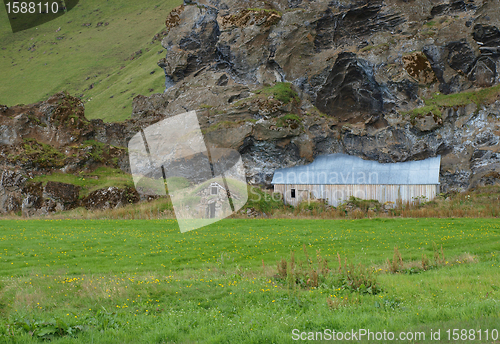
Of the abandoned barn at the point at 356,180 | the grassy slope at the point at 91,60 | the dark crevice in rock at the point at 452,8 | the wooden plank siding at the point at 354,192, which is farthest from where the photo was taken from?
the grassy slope at the point at 91,60

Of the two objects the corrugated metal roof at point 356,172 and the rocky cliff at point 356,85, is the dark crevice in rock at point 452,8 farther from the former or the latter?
the corrugated metal roof at point 356,172

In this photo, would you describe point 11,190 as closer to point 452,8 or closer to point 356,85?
point 356,85

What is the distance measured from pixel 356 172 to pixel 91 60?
15176 cm

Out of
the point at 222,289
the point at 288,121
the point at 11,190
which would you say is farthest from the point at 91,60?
the point at 222,289

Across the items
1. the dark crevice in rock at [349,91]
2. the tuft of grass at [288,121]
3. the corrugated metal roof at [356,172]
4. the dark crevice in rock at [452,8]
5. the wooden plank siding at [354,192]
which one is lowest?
the wooden plank siding at [354,192]

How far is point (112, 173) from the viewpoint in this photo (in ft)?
170

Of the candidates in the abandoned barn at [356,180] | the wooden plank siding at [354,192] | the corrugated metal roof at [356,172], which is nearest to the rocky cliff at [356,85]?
the corrugated metal roof at [356,172]

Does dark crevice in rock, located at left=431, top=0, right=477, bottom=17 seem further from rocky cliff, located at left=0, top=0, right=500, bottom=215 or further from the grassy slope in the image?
the grassy slope

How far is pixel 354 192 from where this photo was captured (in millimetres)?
Result: 46531

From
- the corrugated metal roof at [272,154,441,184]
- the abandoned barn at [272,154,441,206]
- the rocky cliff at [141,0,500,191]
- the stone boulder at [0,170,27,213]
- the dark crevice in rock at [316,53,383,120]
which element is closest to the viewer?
the stone boulder at [0,170,27,213]

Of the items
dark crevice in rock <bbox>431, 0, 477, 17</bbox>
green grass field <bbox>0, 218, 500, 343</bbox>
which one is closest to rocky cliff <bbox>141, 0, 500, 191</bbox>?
dark crevice in rock <bbox>431, 0, 477, 17</bbox>

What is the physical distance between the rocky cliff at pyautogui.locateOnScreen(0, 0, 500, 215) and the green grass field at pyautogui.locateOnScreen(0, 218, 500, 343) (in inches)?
943

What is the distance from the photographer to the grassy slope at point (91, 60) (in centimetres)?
13625

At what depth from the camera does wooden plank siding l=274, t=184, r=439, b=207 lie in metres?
43.2
